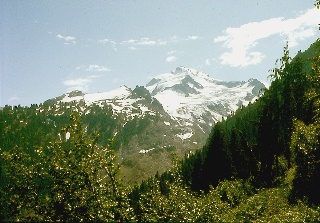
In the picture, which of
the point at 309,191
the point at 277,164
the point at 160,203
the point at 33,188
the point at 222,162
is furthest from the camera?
the point at 222,162

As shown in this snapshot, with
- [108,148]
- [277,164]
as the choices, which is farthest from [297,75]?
[108,148]

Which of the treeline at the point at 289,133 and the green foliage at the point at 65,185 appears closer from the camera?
the green foliage at the point at 65,185

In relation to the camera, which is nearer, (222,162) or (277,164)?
(277,164)

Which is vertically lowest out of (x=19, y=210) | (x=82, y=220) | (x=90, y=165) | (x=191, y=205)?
(x=191, y=205)

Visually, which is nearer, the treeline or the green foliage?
the green foliage

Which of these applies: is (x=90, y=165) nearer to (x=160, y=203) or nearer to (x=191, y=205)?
(x=160, y=203)

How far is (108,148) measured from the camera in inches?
541

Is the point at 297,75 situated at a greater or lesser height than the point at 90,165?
greater

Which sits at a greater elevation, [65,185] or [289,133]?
[65,185]

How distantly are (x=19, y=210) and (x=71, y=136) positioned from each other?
3.88 meters

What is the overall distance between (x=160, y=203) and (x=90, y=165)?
5.13m

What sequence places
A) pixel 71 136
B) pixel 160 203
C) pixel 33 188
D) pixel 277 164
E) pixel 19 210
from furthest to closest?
pixel 277 164 → pixel 160 203 → pixel 71 136 → pixel 33 188 → pixel 19 210

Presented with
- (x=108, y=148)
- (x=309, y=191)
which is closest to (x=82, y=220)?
(x=108, y=148)

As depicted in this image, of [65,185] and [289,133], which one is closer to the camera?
[65,185]
